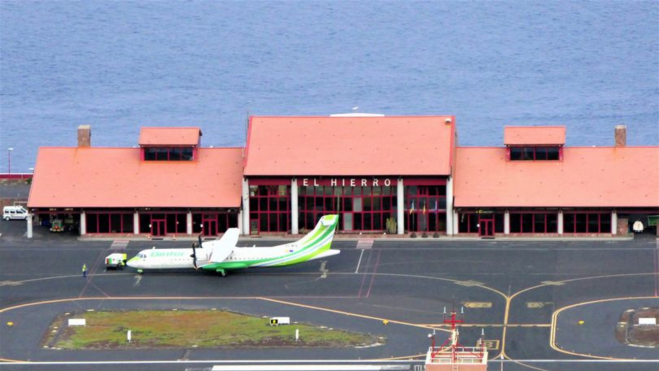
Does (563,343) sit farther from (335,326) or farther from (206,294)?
(206,294)

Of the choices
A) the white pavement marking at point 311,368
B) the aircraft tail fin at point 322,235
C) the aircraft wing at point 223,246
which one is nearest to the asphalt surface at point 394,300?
the white pavement marking at point 311,368

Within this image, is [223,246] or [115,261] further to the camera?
[115,261]

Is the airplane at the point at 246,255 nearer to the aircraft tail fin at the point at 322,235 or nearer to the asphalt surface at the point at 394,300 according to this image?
the aircraft tail fin at the point at 322,235

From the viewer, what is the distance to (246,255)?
7603 inches

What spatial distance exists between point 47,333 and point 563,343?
150ft

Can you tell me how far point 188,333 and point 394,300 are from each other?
69.2 ft

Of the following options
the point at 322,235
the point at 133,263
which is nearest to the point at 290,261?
the point at 322,235

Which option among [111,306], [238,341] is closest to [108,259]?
[111,306]

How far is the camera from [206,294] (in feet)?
614

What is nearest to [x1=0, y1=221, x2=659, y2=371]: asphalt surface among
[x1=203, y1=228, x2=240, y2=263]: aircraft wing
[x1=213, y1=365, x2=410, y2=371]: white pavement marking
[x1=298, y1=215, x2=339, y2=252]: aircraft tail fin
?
[x1=213, y1=365, x2=410, y2=371]: white pavement marking

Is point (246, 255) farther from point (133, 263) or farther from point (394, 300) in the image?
point (394, 300)

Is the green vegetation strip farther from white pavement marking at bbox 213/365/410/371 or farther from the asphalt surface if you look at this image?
white pavement marking at bbox 213/365/410/371

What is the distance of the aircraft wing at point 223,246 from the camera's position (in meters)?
192

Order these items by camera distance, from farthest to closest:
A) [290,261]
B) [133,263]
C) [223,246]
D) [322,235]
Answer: [133,263]
[290,261]
[322,235]
[223,246]
